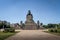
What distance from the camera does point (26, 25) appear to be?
254ft

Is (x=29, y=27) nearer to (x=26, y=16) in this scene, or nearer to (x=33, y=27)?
(x=33, y=27)

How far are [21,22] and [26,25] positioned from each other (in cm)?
1329

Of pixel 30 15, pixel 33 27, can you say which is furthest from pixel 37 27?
pixel 30 15

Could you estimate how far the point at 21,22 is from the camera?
90125 mm

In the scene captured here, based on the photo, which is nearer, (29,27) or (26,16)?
(29,27)

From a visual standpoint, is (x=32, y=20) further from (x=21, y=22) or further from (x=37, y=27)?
(x=21, y=22)

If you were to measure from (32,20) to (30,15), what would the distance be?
344 cm

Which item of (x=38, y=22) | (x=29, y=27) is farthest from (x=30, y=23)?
(x=38, y=22)

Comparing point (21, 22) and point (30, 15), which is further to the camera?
point (21, 22)

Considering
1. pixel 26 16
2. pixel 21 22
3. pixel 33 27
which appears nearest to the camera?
pixel 33 27

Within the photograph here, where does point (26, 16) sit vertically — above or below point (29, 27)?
above

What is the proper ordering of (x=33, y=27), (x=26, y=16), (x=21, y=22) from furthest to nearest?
(x=21, y=22), (x=26, y=16), (x=33, y=27)

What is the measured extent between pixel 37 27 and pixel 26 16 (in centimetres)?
927

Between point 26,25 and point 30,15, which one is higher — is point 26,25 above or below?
below
